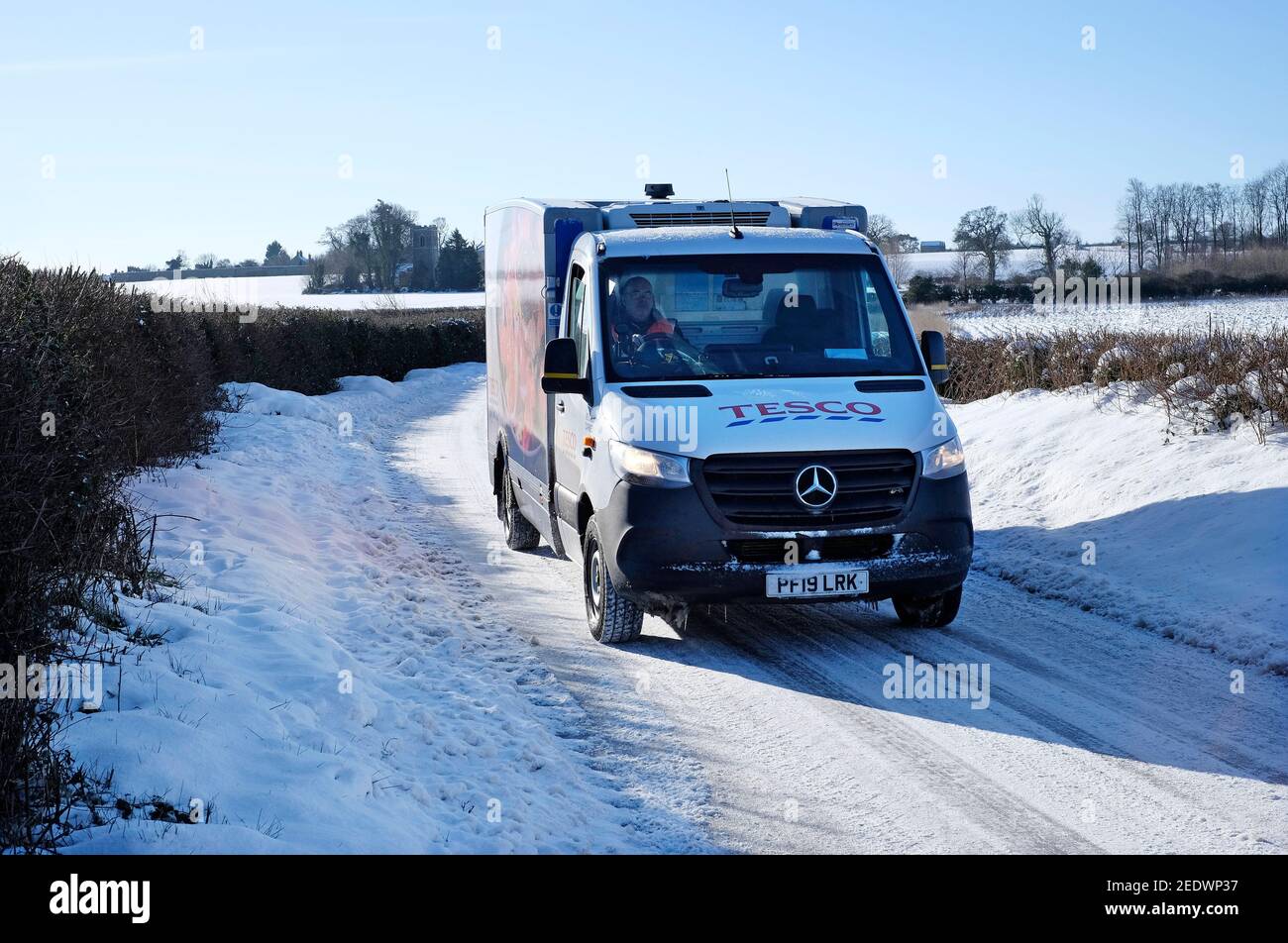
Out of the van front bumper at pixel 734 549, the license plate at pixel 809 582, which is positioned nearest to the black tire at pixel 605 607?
the van front bumper at pixel 734 549

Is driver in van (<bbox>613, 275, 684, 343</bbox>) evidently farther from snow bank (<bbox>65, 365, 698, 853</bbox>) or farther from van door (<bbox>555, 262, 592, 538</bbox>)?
snow bank (<bbox>65, 365, 698, 853</bbox>)

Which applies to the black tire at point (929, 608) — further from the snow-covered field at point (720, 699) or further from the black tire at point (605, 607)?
the black tire at point (605, 607)

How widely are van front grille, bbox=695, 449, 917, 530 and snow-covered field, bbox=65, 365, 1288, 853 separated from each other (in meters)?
0.93

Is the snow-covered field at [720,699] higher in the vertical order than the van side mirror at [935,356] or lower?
lower

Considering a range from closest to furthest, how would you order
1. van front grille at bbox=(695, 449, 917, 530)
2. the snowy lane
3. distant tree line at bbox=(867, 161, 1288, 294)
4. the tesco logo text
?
1. the snowy lane
2. van front grille at bbox=(695, 449, 917, 530)
3. the tesco logo text
4. distant tree line at bbox=(867, 161, 1288, 294)

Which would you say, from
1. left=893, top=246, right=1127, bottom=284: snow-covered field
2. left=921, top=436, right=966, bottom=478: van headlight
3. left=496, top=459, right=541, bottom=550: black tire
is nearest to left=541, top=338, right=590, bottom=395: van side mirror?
left=921, top=436, right=966, bottom=478: van headlight

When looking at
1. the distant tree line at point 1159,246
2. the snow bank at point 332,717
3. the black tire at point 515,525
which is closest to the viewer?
the snow bank at point 332,717

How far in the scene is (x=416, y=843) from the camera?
457cm

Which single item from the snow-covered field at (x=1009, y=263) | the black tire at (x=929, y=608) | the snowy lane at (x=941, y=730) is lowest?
the snowy lane at (x=941, y=730)

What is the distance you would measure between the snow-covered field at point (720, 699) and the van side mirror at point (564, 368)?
1741 mm

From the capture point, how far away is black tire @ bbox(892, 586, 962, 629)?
26.4 ft

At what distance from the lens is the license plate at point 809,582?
730 centimetres

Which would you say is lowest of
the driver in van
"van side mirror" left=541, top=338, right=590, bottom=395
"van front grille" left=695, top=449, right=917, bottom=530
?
"van front grille" left=695, top=449, right=917, bottom=530
